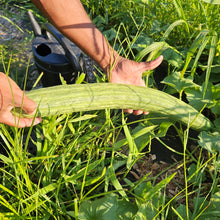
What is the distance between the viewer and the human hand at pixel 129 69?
62.4 inches

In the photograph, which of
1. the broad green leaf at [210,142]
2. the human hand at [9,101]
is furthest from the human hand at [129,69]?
the human hand at [9,101]

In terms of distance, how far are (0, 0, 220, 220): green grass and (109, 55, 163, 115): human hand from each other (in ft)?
0.17

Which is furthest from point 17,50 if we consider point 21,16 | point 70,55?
point 70,55

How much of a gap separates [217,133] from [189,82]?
0.30 meters

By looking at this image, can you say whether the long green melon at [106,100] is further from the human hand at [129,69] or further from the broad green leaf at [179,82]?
the human hand at [129,69]

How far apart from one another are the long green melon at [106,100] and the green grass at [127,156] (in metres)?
0.07

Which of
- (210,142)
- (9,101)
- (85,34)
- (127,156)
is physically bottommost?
(127,156)

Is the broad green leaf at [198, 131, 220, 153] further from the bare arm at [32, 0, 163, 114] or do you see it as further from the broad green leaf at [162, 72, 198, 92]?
the bare arm at [32, 0, 163, 114]

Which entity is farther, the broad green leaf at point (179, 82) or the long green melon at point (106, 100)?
the broad green leaf at point (179, 82)

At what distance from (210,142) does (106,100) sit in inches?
21.1

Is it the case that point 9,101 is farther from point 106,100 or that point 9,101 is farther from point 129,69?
point 129,69

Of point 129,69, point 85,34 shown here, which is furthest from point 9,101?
point 129,69

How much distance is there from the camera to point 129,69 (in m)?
1.62

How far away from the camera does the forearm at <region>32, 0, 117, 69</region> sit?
1474 mm
